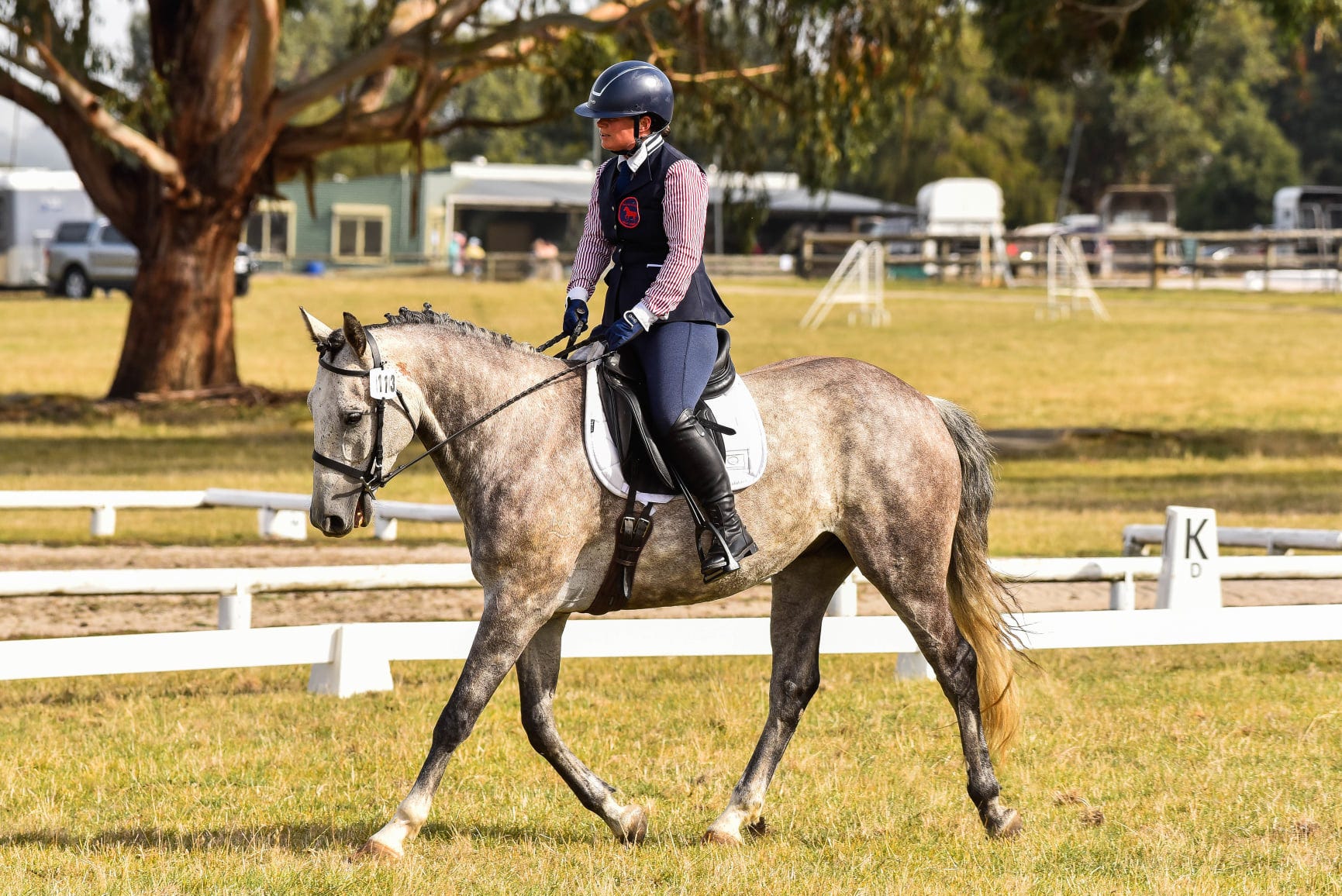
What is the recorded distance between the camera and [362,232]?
77.0m

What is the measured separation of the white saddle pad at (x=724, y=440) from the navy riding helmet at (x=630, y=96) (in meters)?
0.87

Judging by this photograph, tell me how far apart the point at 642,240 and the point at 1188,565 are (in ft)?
16.4

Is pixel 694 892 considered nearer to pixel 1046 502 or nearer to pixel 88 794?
pixel 88 794

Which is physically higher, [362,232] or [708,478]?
[362,232]

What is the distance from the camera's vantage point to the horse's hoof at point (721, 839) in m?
6.04

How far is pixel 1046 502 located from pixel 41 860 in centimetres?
1243

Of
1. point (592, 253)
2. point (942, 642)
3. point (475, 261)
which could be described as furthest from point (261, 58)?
point (475, 261)

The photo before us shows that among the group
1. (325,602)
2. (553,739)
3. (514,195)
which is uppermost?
(514,195)

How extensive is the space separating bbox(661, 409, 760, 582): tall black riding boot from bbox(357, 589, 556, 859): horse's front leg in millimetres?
591

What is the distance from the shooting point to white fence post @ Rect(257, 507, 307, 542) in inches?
568

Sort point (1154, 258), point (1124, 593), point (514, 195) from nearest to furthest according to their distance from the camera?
point (1124, 593) < point (1154, 258) < point (514, 195)

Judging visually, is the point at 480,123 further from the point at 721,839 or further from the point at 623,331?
the point at 721,839

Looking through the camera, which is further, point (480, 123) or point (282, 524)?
point (480, 123)

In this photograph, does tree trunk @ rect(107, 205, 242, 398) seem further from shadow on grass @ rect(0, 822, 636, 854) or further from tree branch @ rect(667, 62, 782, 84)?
shadow on grass @ rect(0, 822, 636, 854)
